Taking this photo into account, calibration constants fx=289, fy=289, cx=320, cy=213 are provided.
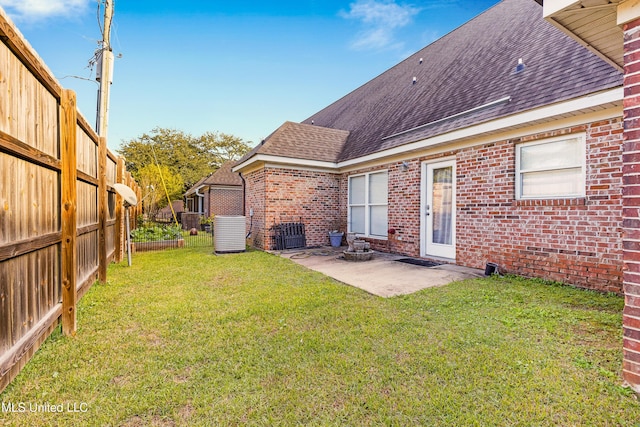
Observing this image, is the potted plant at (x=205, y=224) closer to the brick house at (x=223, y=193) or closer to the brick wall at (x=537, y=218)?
the brick house at (x=223, y=193)

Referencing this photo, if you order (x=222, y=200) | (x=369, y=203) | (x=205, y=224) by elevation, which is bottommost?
(x=205, y=224)

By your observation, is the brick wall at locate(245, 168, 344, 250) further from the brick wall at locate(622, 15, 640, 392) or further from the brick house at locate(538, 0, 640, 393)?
the brick wall at locate(622, 15, 640, 392)

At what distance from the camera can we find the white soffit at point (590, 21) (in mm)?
2119

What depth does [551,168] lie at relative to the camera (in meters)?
4.72

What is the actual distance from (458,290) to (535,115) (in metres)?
3.03

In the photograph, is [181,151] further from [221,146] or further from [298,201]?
[298,201]

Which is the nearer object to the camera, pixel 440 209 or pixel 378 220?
pixel 440 209

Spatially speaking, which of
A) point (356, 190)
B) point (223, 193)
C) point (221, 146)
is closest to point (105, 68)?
point (356, 190)

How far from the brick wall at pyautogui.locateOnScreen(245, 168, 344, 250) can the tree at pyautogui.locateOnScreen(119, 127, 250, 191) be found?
23.7 m

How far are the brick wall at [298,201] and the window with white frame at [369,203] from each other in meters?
0.63

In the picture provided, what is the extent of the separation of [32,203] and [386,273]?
15.9 feet

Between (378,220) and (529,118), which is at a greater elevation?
(529,118)

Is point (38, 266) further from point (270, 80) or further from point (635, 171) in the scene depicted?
point (270, 80)

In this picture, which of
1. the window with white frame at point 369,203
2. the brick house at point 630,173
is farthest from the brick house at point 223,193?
the brick house at point 630,173
